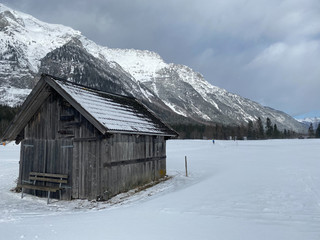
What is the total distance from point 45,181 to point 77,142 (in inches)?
119

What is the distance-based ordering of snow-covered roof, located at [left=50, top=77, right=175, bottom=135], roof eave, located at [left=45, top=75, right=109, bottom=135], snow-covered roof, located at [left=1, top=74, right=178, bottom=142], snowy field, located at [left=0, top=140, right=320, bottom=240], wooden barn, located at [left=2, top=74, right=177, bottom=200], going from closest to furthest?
snowy field, located at [left=0, top=140, right=320, bottom=240]
roof eave, located at [left=45, top=75, right=109, bottom=135]
snow-covered roof, located at [left=1, top=74, right=178, bottom=142]
wooden barn, located at [left=2, top=74, right=177, bottom=200]
snow-covered roof, located at [left=50, top=77, right=175, bottom=135]

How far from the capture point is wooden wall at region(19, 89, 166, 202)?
12.7 m

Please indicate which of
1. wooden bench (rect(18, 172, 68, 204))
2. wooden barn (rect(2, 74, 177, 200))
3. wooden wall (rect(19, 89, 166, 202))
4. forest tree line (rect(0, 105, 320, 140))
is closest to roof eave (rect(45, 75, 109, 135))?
wooden barn (rect(2, 74, 177, 200))

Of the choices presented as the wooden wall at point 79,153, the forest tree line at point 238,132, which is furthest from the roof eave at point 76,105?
the forest tree line at point 238,132

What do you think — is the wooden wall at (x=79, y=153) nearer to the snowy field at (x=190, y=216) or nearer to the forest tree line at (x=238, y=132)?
the snowy field at (x=190, y=216)

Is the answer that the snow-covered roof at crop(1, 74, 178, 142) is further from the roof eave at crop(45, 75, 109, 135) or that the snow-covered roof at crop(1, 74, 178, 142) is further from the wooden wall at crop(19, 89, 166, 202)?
the wooden wall at crop(19, 89, 166, 202)

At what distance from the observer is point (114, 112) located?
14.6 metres

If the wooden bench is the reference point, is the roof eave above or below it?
above

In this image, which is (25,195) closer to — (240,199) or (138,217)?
(138,217)

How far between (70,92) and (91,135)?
2.45 metres

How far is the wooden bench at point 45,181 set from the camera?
13103 millimetres

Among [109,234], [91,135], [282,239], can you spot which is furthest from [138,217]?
[91,135]

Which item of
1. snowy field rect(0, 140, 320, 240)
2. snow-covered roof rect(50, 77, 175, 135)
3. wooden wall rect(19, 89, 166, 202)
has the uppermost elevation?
snow-covered roof rect(50, 77, 175, 135)

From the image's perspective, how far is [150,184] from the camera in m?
16.1
